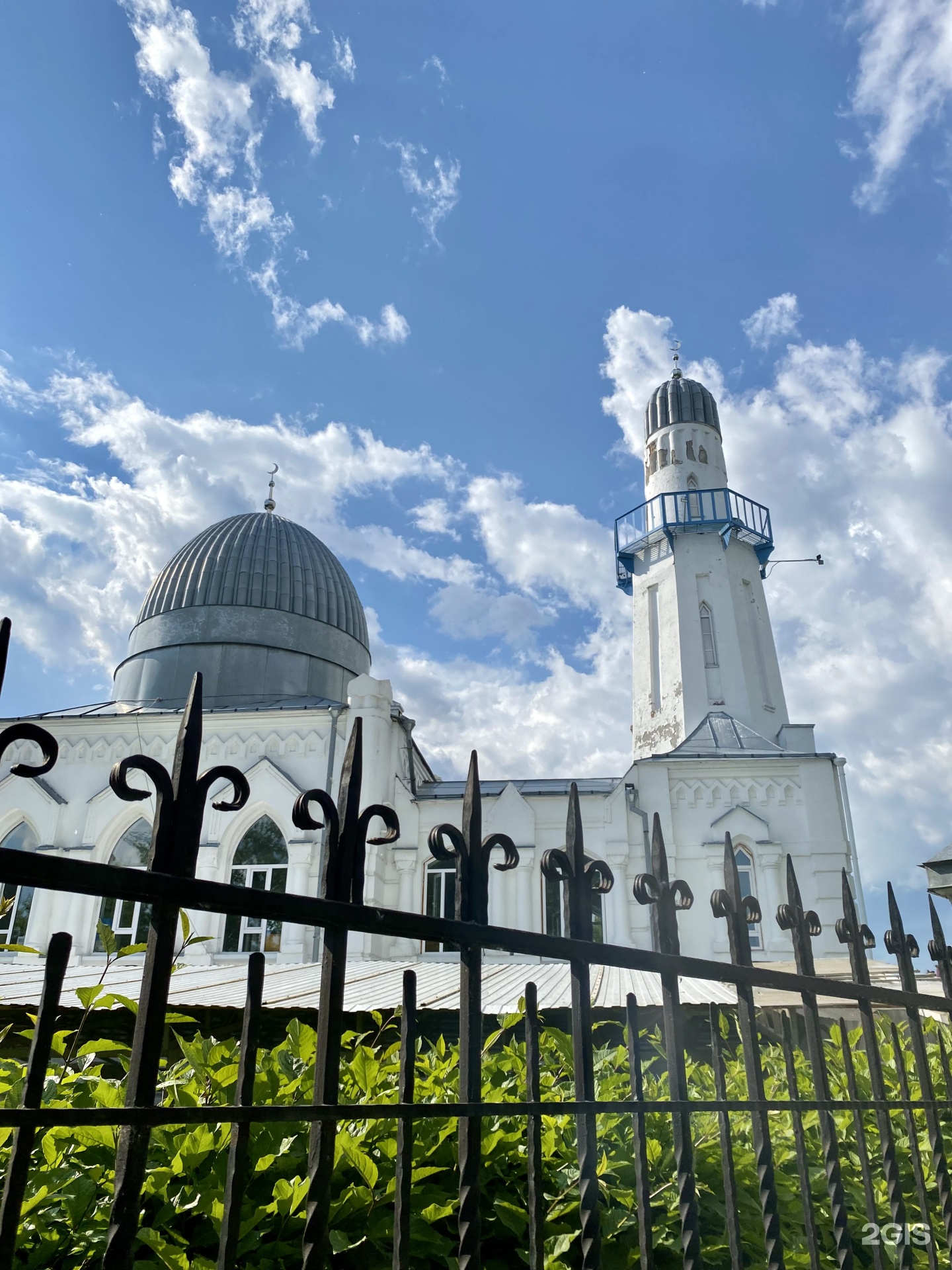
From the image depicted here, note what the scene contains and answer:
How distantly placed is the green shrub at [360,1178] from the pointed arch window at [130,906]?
14778 millimetres

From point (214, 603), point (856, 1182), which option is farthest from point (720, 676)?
point (856, 1182)

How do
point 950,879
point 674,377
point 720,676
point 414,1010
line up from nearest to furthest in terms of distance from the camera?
1. point 414,1010
2. point 950,879
3. point 720,676
4. point 674,377

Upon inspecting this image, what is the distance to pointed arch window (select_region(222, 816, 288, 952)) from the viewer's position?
15742mm

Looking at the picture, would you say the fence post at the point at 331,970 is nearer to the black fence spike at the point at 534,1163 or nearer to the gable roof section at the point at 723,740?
the black fence spike at the point at 534,1163

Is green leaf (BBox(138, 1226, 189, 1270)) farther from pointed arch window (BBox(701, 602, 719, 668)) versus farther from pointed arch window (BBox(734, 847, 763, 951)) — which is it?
pointed arch window (BBox(701, 602, 719, 668))

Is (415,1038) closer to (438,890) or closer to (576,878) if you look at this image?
(576,878)

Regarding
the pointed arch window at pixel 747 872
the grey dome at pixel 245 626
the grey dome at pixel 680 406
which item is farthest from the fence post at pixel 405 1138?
the grey dome at pixel 680 406

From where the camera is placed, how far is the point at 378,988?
858cm

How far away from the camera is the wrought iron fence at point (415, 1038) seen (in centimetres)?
132

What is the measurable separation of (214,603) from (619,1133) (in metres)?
20.6

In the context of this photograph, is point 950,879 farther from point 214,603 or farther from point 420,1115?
point 214,603

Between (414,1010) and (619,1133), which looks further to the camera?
(619,1133)

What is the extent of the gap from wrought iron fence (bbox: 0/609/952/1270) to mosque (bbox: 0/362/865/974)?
1081 centimetres

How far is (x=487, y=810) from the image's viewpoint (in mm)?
17406
